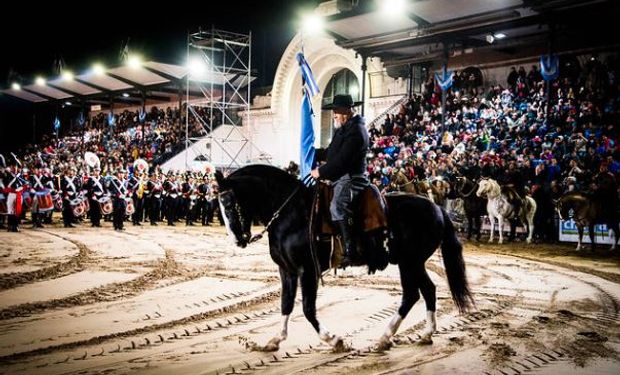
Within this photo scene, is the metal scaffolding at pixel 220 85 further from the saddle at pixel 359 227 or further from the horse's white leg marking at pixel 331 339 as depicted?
the horse's white leg marking at pixel 331 339

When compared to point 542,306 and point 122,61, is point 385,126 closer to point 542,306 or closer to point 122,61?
point 542,306

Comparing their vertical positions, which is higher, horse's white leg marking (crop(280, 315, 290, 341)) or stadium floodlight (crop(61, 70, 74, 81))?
stadium floodlight (crop(61, 70, 74, 81))

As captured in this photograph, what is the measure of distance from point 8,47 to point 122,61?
16.1m

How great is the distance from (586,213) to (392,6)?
35.2 feet

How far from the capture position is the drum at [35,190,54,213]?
63.3 feet

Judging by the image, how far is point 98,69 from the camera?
3678cm

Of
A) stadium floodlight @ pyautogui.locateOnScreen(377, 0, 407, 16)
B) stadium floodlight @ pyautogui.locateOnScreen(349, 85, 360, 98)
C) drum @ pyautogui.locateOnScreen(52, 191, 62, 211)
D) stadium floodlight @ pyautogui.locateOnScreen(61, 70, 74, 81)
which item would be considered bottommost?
drum @ pyautogui.locateOnScreen(52, 191, 62, 211)

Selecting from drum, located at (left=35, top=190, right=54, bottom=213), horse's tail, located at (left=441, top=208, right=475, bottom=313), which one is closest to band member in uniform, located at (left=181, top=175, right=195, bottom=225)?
drum, located at (left=35, top=190, right=54, bottom=213)

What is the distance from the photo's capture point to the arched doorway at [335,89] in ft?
102

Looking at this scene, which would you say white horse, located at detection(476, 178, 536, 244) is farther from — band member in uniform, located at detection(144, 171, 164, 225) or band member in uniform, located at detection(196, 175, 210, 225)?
band member in uniform, located at detection(144, 171, 164, 225)

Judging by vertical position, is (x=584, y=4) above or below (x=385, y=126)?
above

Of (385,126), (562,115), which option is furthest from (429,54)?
(562,115)

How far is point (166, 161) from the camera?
3350 cm

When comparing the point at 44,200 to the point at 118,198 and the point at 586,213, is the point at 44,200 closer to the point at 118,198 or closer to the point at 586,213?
the point at 118,198
